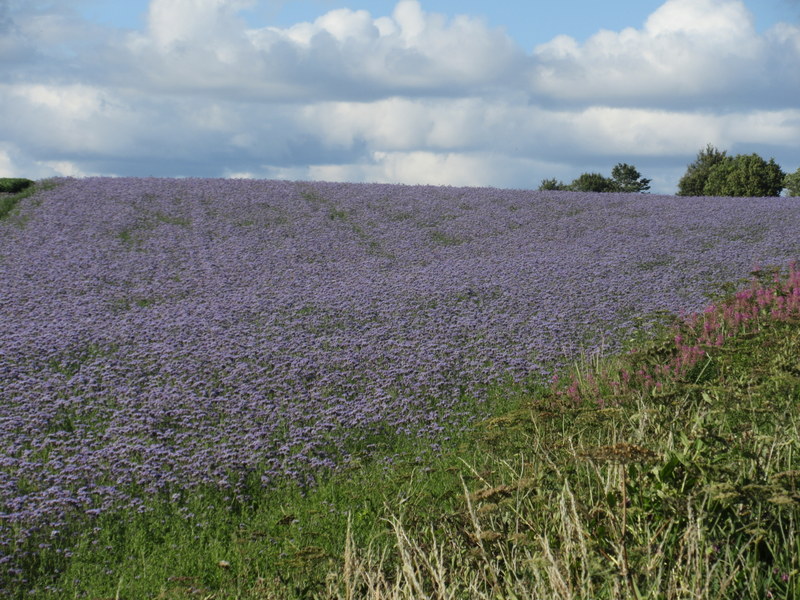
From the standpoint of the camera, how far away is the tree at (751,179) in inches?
1487

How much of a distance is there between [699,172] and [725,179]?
474 cm

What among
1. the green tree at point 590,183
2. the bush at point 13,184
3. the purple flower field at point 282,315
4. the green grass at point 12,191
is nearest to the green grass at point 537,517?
the purple flower field at point 282,315

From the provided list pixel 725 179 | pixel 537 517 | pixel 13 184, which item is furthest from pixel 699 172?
pixel 537 517

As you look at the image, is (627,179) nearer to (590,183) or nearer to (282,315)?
(590,183)

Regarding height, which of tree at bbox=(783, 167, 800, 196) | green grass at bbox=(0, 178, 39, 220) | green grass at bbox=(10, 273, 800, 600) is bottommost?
green grass at bbox=(10, 273, 800, 600)

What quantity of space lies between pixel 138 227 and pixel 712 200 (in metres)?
16.8

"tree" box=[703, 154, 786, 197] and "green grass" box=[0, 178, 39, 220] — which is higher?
"tree" box=[703, 154, 786, 197]

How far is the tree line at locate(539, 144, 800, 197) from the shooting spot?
124 feet

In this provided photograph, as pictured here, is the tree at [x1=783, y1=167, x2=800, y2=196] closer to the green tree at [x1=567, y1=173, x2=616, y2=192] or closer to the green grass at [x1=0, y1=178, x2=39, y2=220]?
the green tree at [x1=567, y1=173, x2=616, y2=192]

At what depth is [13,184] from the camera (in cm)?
2423

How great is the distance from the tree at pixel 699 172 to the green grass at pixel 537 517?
125 feet

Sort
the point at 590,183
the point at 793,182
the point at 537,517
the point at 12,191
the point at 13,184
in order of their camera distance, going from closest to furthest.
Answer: the point at 537,517
the point at 12,191
the point at 13,184
the point at 793,182
the point at 590,183

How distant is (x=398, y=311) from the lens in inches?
436

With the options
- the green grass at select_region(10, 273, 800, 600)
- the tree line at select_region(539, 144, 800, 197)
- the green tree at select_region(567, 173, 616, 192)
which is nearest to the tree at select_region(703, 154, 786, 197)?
the tree line at select_region(539, 144, 800, 197)
